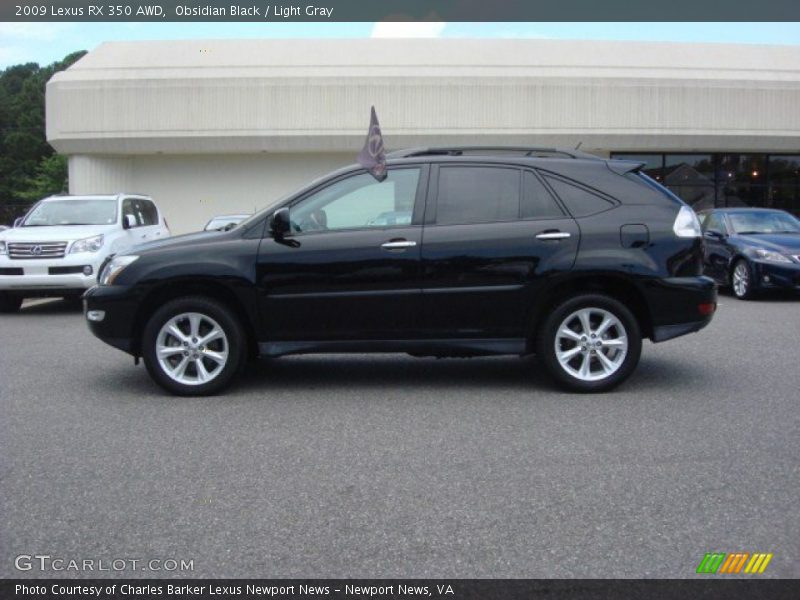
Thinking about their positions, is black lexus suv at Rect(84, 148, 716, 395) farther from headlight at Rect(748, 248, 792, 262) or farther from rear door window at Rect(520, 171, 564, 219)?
headlight at Rect(748, 248, 792, 262)

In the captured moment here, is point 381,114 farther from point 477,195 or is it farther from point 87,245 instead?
point 477,195

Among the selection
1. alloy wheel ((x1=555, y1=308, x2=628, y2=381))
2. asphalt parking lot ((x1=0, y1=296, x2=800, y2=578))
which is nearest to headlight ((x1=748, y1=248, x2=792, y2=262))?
asphalt parking lot ((x1=0, y1=296, x2=800, y2=578))

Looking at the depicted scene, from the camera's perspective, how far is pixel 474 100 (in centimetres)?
2803

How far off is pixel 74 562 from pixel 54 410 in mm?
2860

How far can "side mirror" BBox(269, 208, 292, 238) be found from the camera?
6.20 meters

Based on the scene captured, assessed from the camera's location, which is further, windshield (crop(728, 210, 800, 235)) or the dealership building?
the dealership building

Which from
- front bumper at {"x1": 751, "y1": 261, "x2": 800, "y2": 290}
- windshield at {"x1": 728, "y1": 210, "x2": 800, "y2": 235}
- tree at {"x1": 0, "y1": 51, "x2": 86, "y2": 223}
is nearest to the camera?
front bumper at {"x1": 751, "y1": 261, "x2": 800, "y2": 290}

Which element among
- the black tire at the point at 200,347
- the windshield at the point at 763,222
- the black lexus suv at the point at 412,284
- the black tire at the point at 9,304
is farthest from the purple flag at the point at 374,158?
the windshield at the point at 763,222

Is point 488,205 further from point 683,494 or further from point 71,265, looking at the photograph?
point 71,265

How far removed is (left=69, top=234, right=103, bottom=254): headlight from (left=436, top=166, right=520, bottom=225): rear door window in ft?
23.3

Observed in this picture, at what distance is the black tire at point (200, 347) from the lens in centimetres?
628

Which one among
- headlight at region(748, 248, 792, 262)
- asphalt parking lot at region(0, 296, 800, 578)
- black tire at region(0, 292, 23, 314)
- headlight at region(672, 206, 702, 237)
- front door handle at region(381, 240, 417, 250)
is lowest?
asphalt parking lot at region(0, 296, 800, 578)

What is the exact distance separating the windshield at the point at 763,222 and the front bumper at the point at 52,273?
10.5m
